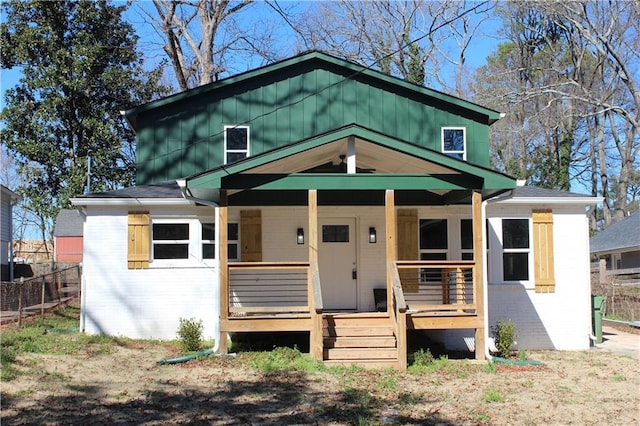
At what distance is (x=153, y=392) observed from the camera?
28.1 feet

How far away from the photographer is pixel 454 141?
616 inches

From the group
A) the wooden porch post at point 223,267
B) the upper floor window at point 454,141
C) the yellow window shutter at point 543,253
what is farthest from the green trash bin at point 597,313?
the wooden porch post at point 223,267

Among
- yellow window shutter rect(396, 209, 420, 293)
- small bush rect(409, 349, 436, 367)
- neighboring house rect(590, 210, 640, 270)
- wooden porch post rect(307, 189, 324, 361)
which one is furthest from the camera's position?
neighboring house rect(590, 210, 640, 270)

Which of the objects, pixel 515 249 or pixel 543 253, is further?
pixel 515 249

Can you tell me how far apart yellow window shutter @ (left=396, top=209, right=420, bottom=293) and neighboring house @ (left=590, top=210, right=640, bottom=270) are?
17.8m

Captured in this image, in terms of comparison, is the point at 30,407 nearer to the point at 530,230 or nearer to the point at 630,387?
the point at 630,387

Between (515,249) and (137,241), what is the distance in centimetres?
793

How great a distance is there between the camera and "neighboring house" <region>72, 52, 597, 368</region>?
36.7 feet

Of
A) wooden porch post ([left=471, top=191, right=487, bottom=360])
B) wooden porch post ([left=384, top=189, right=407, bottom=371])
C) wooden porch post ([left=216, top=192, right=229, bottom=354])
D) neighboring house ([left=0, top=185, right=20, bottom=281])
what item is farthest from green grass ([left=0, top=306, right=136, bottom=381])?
neighboring house ([left=0, top=185, right=20, bottom=281])

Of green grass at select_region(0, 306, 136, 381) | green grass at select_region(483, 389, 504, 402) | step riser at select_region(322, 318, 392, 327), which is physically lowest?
green grass at select_region(483, 389, 504, 402)

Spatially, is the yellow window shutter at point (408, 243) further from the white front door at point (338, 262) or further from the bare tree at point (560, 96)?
the bare tree at point (560, 96)

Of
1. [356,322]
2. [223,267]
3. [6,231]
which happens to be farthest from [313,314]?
[6,231]

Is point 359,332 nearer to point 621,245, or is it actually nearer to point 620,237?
point 621,245

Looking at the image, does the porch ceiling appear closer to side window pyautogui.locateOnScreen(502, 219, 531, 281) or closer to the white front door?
side window pyautogui.locateOnScreen(502, 219, 531, 281)
